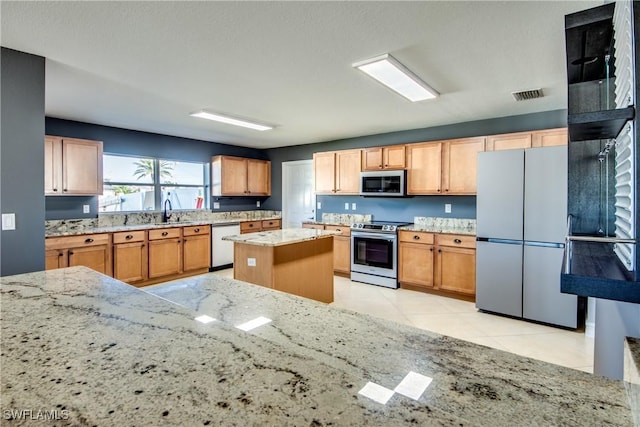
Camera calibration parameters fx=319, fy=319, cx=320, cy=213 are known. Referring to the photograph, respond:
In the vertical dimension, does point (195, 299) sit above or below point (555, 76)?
below

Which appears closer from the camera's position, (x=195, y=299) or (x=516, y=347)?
Answer: (x=195, y=299)

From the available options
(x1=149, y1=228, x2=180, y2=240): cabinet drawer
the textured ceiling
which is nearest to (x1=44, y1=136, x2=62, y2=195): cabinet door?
the textured ceiling

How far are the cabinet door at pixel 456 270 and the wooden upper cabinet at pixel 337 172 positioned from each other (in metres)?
1.87

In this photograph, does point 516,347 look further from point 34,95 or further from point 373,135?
→ point 34,95

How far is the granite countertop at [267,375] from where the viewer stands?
1.95 feet

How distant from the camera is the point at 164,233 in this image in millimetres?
5039

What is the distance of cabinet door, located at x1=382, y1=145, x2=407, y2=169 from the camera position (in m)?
5.01

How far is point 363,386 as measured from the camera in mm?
684

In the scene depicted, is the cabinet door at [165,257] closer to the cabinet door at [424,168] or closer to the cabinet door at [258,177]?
the cabinet door at [258,177]

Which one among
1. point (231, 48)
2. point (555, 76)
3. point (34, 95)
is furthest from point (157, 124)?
point (555, 76)

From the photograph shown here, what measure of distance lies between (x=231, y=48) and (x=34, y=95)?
1.58 m

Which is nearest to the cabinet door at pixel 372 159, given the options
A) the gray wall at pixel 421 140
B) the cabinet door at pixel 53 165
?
the gray wall at pixel 421 140

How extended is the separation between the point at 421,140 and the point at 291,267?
123 inches

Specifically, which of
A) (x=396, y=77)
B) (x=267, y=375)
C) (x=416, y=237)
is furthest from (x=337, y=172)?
(x=267, y=375)
